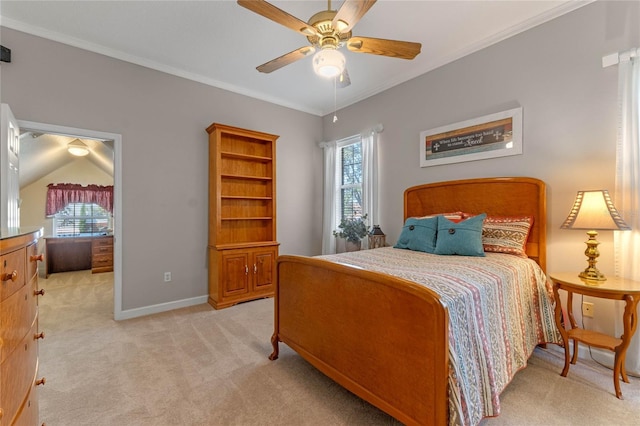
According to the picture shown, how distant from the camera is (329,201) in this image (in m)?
4.71

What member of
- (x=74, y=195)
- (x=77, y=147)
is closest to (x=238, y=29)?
(x=77, y=147)

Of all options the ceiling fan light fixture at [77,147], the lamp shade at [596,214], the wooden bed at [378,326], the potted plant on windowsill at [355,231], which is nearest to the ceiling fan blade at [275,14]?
the wooden bed at [378,326]

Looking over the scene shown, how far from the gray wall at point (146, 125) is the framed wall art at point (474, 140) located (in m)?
2.53

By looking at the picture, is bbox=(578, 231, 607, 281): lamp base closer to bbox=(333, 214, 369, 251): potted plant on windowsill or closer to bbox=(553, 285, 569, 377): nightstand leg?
bbox=(553, 285, 569, 377): nightstand leg

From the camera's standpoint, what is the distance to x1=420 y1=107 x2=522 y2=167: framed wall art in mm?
2711

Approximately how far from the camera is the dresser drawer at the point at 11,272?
0.82 m

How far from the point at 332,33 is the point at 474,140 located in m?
1.95

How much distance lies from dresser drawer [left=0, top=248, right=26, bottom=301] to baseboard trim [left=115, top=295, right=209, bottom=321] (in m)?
2.56

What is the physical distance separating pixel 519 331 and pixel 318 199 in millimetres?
3544

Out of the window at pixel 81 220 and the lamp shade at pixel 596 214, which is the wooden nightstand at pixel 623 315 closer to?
the lamp shade at pixel 596 214

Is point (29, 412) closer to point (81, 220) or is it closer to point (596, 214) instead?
point (596, 214)

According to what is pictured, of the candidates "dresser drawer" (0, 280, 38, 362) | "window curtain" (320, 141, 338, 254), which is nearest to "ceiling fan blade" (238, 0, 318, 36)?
"dresser drawer" (0, 280, 38, 362)

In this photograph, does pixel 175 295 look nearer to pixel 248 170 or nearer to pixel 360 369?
pixel 248 170

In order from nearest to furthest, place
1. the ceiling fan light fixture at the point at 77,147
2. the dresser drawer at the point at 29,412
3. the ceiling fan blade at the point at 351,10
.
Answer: the dresser drawer at the point at 29,412, the ceiling fan blade at the point at 351,10, the ceiling fan light fixture at the point at 77,147
